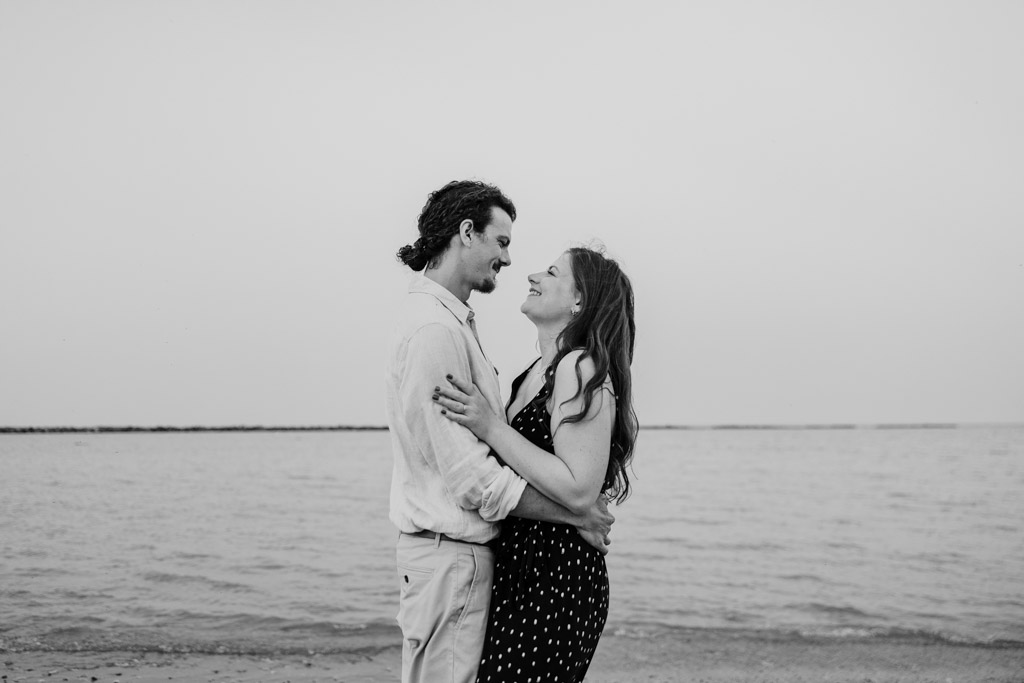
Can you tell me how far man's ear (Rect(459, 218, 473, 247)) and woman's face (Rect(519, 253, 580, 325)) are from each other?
1.09ft

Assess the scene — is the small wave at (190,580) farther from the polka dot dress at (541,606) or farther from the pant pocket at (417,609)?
the polka dot dress at (541,606)

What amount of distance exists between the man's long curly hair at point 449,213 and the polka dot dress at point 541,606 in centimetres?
84

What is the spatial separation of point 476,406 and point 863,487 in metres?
28.0

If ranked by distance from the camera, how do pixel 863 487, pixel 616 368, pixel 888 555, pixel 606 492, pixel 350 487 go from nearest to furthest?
1. pixel 616 368
2. pixel 606 492
3. pixel 888 555
4. pixel 350 487
5. pixel 863 487

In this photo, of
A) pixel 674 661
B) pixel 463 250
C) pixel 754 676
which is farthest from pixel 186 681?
pixel 463 250

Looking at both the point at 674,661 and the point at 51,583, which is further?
the point at 51,583

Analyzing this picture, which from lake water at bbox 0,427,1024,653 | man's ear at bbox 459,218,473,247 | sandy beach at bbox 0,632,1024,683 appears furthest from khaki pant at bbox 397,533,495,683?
lake water at bbox 0,427,1024,653

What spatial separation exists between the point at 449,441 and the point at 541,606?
1.99ft

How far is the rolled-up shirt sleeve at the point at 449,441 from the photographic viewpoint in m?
2.63

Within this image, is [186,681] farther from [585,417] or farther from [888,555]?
[888,555]

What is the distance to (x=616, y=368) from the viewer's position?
9.82 ft

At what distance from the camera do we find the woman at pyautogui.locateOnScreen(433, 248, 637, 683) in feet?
8.78

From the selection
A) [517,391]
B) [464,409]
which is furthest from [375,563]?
[464,409]

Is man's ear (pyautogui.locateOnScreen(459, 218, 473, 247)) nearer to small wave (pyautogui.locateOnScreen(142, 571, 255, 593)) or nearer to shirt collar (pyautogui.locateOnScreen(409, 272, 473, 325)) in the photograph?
shirt collar (pyautogui.locateOnScreen(409, 272, 473, 325))
